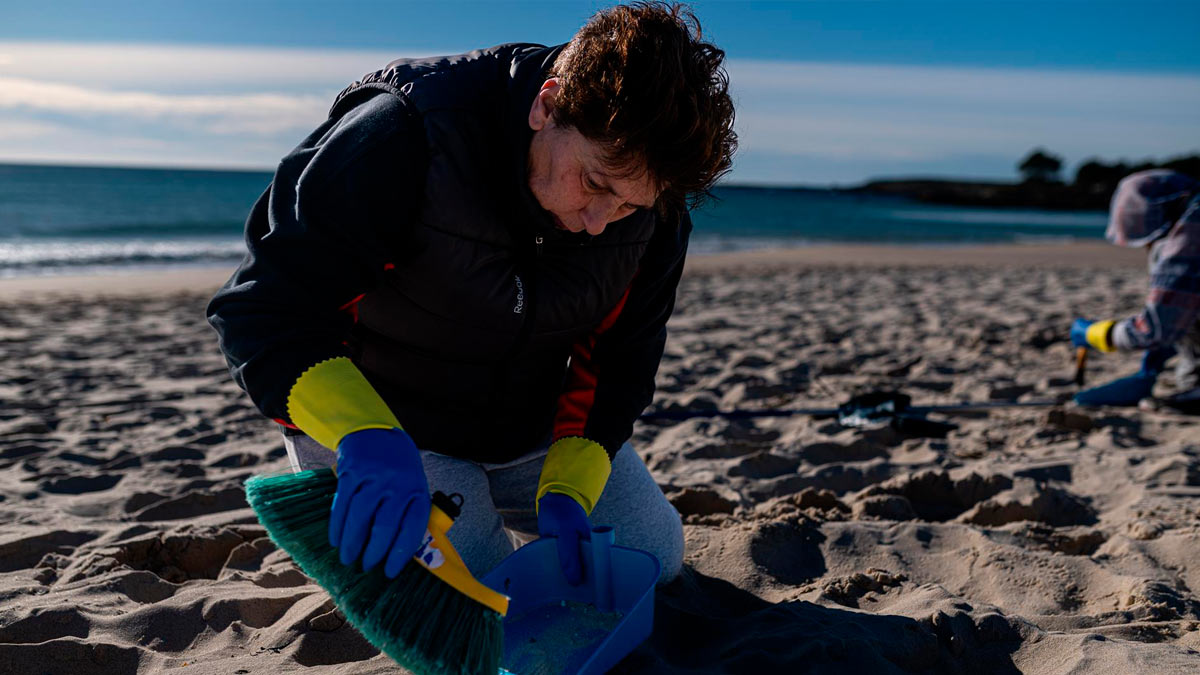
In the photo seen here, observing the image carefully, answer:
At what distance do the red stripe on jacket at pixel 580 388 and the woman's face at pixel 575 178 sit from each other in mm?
432

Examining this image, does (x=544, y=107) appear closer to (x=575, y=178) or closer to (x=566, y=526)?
(x=575, y=178)

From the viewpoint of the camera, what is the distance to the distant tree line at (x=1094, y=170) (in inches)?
1577

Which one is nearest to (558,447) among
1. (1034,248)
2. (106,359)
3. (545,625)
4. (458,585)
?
(545,625)

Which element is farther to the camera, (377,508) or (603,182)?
(603,182)

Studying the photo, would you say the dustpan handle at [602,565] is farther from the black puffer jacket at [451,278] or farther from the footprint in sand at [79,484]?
the footprint in sand at [79,484]

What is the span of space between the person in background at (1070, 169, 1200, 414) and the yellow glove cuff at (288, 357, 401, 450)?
129 inches

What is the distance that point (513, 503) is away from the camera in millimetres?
2221

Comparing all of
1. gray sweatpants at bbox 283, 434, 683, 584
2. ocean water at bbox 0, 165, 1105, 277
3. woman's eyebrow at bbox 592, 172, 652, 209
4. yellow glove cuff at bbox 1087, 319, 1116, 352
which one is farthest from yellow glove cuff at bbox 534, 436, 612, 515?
ocean water at bbox 0, 165, 1105, 277

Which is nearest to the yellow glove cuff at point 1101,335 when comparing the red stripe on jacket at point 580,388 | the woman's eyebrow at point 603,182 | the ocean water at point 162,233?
the red stripe on jacket at point 580,388

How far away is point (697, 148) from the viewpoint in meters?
1.52

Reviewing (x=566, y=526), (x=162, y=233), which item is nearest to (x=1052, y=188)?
(x=162, y=233)

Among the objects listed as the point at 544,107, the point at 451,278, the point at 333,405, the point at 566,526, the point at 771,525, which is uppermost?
Result: the point at 544,107

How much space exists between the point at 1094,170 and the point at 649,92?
Answer: 5911 cm

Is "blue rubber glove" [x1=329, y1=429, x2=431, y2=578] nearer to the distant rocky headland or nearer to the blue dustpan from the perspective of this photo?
the blue dustpan
